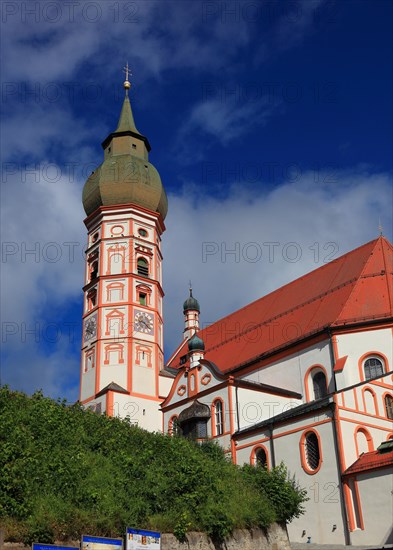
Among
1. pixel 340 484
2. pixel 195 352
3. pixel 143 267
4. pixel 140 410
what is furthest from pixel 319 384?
pixel 143 267

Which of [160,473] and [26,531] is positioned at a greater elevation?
[160,473]

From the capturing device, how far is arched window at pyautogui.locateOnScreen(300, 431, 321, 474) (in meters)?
25.5

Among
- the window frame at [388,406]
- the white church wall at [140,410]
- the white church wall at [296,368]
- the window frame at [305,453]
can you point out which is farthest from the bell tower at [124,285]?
the window frame at [388,406]

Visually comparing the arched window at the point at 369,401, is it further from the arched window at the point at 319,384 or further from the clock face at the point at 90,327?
the clock face at the point at 90,327

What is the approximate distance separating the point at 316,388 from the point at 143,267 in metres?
16.3

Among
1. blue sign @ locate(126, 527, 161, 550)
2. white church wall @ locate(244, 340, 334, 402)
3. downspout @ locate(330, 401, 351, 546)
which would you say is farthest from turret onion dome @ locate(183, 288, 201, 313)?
blue sign @ locate(126, 527, 161, 550)

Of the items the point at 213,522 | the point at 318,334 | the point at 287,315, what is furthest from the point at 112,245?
the point at 213,522

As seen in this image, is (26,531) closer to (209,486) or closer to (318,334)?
(209,486)

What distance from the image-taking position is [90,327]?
41.2 metres

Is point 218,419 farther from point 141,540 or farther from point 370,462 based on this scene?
point 141,540

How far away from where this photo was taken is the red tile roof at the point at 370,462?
22.5 metres

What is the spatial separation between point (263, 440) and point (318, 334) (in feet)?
18.6

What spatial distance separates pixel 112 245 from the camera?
42688 mm

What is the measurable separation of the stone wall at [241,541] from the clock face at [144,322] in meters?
21.9
